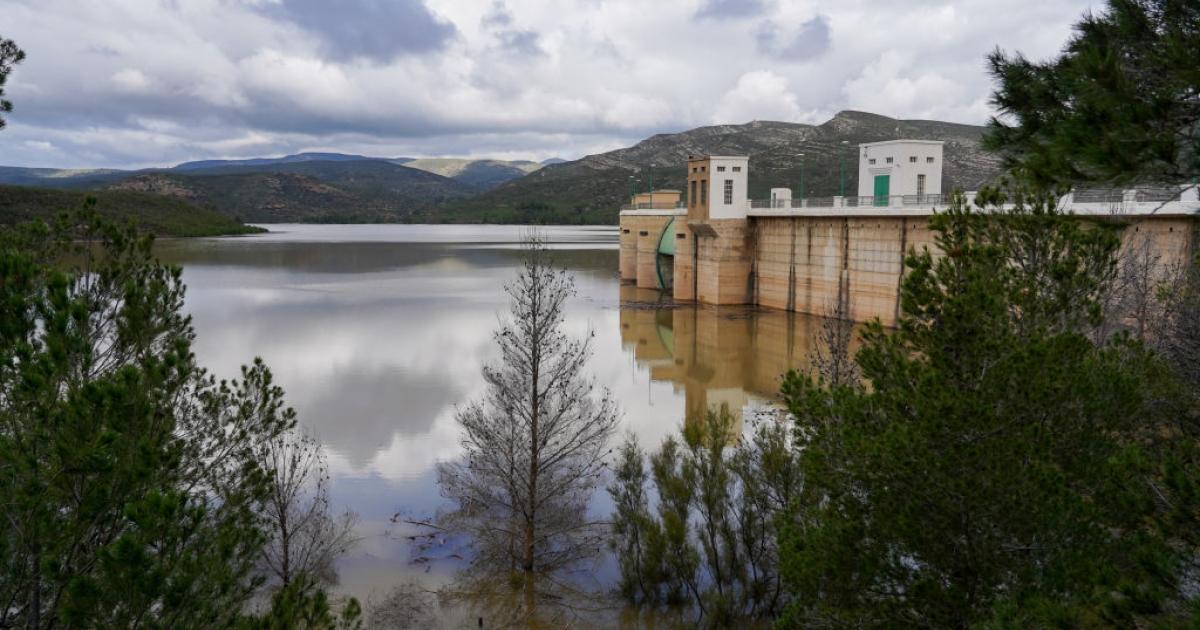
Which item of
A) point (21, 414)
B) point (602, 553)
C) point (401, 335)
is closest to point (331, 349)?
point (401, 335)

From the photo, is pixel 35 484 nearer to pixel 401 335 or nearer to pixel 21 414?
pixel 21 414

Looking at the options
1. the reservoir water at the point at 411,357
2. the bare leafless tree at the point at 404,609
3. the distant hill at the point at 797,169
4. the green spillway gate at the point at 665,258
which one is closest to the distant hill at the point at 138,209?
the reservoir water at the point at 411,357

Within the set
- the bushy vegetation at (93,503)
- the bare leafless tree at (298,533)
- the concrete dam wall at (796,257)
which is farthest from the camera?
the concrete dam wall at (796,257)

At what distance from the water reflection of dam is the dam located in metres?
1.28

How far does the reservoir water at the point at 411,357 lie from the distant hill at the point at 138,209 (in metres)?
50.4

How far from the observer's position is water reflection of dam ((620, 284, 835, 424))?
26.7 m

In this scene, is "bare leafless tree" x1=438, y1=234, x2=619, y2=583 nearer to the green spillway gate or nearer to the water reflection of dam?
the water reflection of dam

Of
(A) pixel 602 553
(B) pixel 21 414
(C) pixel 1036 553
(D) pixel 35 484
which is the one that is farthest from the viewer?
(A) pixel 602 553

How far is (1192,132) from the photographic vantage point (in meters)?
5.34

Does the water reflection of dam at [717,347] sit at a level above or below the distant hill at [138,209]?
below

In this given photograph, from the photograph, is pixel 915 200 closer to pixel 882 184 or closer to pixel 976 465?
pixel 882 184

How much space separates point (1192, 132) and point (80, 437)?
7.35 m

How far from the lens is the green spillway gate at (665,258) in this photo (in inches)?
1997

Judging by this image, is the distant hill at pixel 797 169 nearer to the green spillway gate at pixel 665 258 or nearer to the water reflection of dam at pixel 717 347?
the green spillway gate at pixel 665 258
